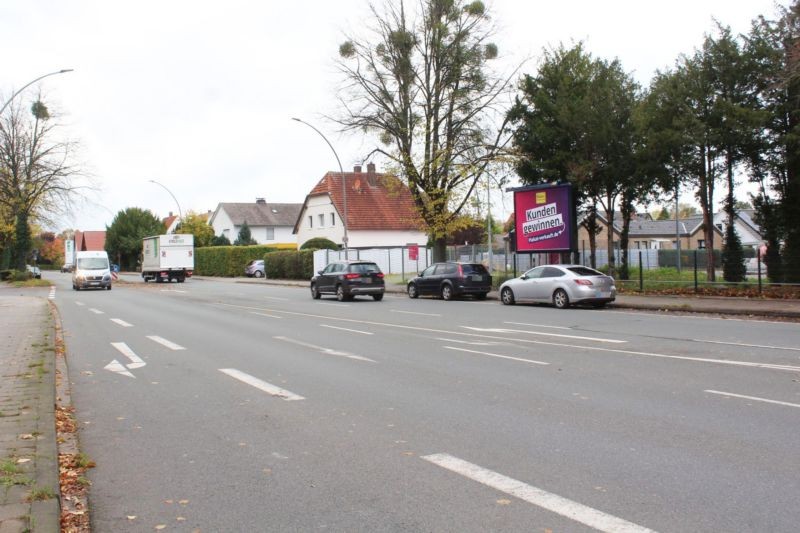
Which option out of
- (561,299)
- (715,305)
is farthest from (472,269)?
(715,305)

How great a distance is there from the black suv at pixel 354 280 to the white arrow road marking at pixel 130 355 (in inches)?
541

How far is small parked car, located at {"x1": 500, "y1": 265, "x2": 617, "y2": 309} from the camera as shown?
69.6ft

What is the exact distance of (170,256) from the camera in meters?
48.2

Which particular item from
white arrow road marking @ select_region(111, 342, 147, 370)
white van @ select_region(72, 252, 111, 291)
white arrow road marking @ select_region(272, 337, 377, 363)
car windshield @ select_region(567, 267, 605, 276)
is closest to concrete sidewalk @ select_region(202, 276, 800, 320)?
car windshield @ select_region(567, 267, 605, 276)

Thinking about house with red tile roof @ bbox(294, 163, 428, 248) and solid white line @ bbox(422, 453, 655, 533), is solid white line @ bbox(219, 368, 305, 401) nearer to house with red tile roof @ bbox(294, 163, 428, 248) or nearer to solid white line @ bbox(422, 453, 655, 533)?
solid white line @ bbox(422, 453, 655, 533)

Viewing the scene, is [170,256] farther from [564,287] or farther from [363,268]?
[564,287]

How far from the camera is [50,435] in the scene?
5.93 metres

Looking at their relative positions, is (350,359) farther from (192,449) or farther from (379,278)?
(379,278)

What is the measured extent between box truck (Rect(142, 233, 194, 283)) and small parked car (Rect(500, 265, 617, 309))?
103 feet

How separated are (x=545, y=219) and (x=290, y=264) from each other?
25597mm

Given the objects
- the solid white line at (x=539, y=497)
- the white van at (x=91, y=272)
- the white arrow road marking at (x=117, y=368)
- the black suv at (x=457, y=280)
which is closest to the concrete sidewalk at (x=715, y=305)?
the black suv at (x=457, y=280)

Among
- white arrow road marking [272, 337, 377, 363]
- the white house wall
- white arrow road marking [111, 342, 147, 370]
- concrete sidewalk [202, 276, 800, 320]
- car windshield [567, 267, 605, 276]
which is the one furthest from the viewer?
the white house wall

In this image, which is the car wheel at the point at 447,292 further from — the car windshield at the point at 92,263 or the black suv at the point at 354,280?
the car windshield at the point at 92,263

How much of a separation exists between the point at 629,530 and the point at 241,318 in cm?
1628
